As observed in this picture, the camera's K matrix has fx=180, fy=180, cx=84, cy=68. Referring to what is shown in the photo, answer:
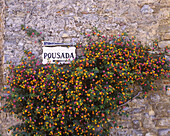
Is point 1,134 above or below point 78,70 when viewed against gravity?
below

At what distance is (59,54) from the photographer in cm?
377

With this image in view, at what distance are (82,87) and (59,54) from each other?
0.91m

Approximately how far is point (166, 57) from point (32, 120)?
2.98 meters

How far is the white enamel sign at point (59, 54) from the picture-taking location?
3760 mm

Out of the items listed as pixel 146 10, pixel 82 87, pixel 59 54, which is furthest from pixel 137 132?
pixel 146 10

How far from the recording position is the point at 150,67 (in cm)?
359

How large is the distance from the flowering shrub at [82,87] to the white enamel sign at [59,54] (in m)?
0.21

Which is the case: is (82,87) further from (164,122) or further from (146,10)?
(146,10)

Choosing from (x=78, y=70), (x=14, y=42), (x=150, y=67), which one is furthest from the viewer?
(x=14, y=42)

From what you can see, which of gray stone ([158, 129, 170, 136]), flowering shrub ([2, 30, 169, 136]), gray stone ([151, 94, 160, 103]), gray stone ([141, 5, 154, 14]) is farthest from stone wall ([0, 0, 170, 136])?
gray stone ([158, 129, 170, 136])

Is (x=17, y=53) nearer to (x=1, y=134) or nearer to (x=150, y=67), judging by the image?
(x=1, y=134)

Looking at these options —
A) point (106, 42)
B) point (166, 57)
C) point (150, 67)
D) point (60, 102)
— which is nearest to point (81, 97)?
point (60, 102)

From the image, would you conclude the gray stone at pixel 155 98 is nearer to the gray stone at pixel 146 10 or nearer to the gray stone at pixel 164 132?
the gray stone at pixel 164 132

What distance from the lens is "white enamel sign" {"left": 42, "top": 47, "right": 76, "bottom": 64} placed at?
3.76 m
